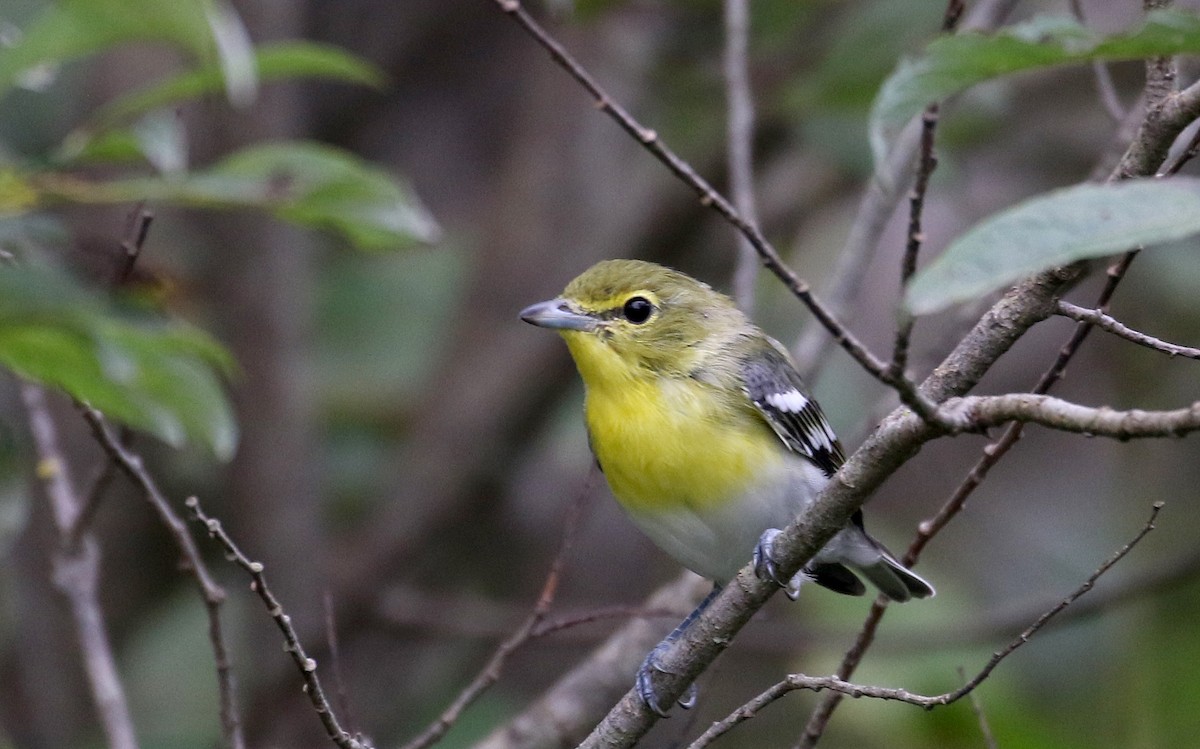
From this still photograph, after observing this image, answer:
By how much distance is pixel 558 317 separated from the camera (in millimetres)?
3424

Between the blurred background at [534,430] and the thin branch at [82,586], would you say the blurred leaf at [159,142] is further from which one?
the blurred background at [534,430]

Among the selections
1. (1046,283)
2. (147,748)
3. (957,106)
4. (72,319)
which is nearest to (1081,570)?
(957,106)

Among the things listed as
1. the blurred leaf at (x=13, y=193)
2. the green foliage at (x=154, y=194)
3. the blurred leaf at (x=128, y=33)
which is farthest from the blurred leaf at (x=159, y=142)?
the blurred leaf at (x=128, y=33)

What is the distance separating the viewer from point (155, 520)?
5582 mm

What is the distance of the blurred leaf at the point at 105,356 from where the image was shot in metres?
1.26

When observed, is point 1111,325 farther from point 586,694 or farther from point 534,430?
point 534,430

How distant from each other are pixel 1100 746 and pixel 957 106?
7.99 ft

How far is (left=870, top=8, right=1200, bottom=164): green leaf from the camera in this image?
1.40 metres

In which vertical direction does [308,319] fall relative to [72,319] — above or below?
above

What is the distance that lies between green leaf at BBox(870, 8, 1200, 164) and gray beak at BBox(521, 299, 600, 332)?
6.43ft

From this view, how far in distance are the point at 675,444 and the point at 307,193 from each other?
42.6 inches

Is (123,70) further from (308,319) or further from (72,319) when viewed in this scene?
(72,319)

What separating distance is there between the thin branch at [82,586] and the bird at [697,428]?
1.19m

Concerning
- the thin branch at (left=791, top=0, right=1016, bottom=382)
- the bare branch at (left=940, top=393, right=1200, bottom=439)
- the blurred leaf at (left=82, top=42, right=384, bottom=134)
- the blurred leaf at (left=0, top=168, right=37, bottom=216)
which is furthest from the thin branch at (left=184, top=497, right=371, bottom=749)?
the thin branch at (left=791, top=0, right=1016, bottom=382)
